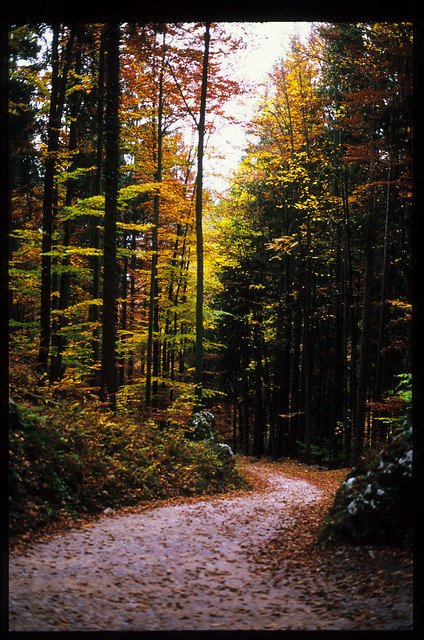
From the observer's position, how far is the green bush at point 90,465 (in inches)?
187

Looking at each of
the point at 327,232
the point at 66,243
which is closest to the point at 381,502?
the point at 66,243

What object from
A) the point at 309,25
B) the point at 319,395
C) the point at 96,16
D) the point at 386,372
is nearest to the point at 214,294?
the point at 319,395

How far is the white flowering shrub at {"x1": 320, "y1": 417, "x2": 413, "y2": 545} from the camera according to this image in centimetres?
375

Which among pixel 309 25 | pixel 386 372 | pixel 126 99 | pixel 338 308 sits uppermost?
pixel 309 25

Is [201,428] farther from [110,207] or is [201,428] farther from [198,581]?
[198,581]

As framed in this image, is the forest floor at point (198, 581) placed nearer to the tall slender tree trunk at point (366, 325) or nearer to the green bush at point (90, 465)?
the green bush at point (90, 465)

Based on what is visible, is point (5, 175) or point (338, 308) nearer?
point (5, 175)

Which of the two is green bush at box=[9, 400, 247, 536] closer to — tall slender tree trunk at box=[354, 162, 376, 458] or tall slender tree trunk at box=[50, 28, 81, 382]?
tall slender tree trunk at box=[50, 28, 81, 382]

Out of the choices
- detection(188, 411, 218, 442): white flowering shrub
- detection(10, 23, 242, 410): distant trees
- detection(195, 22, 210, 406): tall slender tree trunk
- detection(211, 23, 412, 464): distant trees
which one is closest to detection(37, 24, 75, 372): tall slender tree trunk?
detection(10, 23, 242, 410): distant trees

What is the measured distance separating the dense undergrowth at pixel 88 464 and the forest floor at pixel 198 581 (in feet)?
1.44

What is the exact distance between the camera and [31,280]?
377 inches

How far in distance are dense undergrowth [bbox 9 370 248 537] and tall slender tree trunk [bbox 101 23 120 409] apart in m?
0.84

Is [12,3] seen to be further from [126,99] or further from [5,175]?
[126,99]

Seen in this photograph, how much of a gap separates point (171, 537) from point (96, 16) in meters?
5.42
